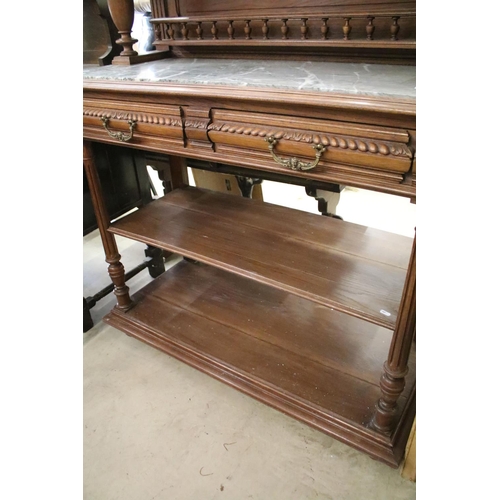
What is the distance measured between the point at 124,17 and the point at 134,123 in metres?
0.44

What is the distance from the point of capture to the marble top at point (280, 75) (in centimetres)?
76

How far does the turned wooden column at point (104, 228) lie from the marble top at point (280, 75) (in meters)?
0.26

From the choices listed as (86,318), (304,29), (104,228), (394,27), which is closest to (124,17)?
(304,29)

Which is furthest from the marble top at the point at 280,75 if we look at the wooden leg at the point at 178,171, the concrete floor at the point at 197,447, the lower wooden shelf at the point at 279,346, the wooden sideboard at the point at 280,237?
the concrete floor at the point at 197,447

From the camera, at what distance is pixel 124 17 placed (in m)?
1.19

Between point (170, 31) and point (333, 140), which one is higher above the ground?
point (170, 31)

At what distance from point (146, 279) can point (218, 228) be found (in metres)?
0.74

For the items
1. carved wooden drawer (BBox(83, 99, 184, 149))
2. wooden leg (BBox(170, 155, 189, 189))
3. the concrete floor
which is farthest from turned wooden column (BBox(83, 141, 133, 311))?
wooden leg (BBox(170, 155, 189, 189))

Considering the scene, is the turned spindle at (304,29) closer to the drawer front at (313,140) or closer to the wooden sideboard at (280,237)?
the wooden sideboard at (280,237)

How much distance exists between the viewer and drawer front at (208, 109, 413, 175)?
2.26ft

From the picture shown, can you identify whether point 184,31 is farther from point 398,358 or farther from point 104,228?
point 398,358

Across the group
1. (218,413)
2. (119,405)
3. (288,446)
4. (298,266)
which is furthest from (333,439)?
(119,405)

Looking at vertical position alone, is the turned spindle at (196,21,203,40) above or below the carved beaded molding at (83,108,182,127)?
above

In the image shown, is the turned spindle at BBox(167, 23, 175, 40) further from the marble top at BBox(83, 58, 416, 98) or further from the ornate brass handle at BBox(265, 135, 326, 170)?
the ornate brass handle at BBox(265, 135, 326, 170)
